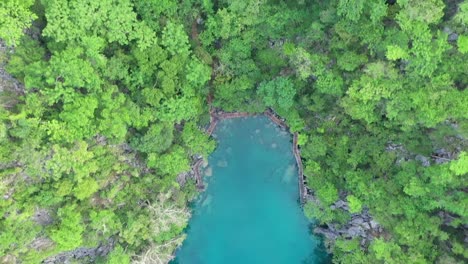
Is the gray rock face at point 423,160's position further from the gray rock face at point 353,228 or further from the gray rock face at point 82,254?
the gray rock face at point 82,254

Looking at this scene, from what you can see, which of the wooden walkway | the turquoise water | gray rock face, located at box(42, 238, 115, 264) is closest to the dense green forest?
gray rock face, located at box(42, 238, 115, 264)

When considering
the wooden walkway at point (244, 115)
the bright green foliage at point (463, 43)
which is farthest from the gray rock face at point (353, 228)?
the bright green foliage at point (463, 43)

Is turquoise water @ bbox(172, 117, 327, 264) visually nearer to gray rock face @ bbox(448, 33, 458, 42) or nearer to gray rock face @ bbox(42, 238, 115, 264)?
gray rock face @ bbox(42, 238, 115, 264)

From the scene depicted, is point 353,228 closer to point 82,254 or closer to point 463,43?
point 463,43

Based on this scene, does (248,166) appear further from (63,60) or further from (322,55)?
(63,60)

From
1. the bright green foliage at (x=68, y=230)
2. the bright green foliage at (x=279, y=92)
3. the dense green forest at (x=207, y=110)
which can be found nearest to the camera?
the dense green forest at (x=207, y=110)

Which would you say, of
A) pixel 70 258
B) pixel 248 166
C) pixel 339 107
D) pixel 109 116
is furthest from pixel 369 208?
pixel 70 258
